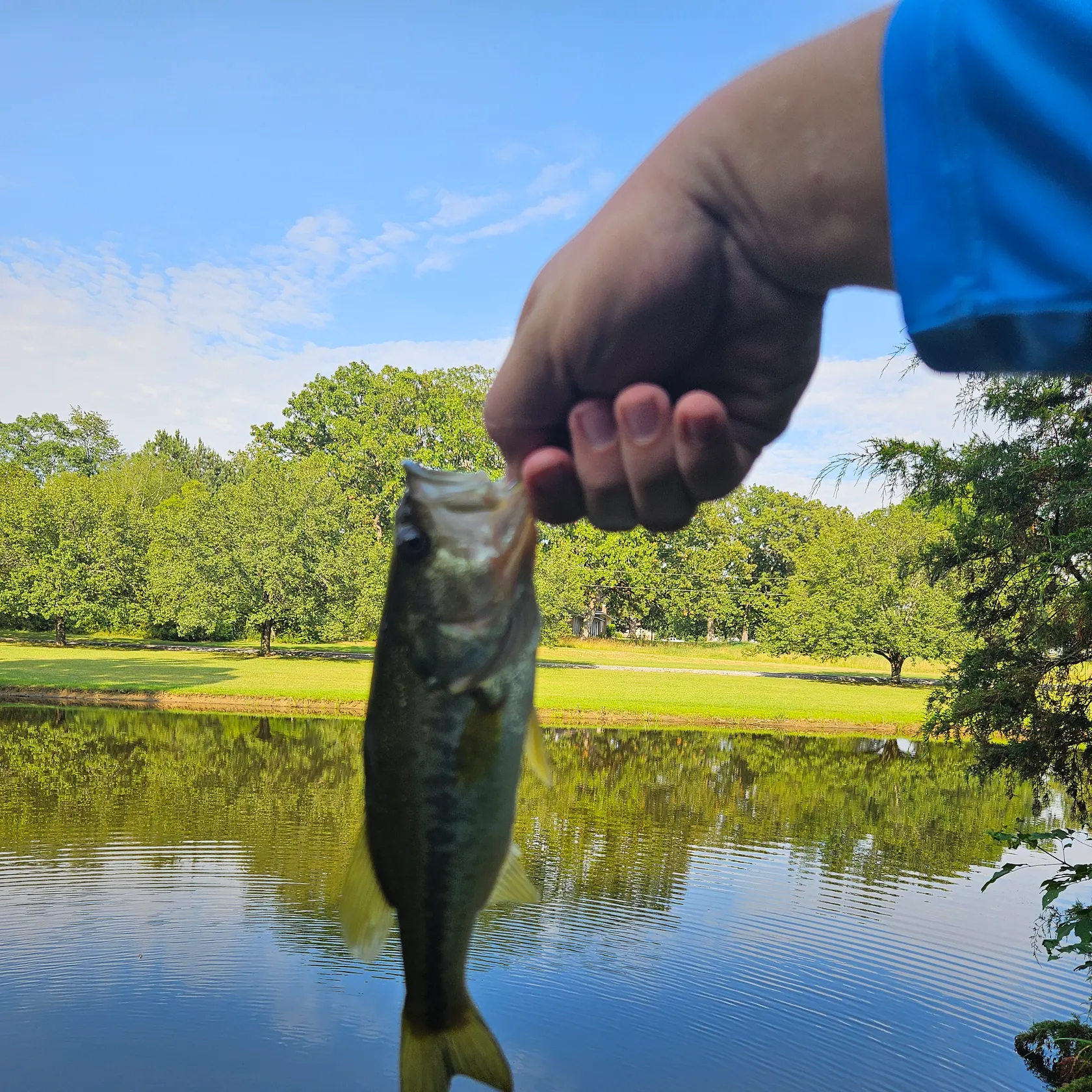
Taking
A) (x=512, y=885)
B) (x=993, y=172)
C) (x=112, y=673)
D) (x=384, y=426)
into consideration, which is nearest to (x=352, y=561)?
(x=384, y=426)

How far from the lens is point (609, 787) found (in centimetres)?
2089

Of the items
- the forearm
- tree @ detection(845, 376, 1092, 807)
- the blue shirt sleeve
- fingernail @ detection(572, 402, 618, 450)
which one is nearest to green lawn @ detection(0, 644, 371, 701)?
tree @ detection(845, 376, 1092, 807)

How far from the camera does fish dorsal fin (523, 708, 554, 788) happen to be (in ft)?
5.50

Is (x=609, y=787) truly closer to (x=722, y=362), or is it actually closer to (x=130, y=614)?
(x=722, y=362)

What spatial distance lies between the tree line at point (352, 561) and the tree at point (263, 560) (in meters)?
0.08

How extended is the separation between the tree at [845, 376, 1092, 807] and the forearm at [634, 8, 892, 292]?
26.2 feet

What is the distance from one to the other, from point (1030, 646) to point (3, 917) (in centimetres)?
1257

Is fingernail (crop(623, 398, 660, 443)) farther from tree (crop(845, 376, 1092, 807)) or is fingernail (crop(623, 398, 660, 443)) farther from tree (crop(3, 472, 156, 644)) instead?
tree (crop(3, 472, 156, 644))

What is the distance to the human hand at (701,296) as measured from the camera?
1245 millimetres

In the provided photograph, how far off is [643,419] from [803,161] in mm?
545

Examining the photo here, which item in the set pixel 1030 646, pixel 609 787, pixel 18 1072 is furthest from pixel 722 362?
pixel 609 787

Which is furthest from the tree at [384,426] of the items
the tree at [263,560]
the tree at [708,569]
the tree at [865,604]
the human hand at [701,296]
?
the human hand at [701,296]

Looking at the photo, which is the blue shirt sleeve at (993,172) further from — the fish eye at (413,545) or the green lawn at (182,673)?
the green lawn at (182,673)

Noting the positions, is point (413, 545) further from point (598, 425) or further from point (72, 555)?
point (72, 555)
